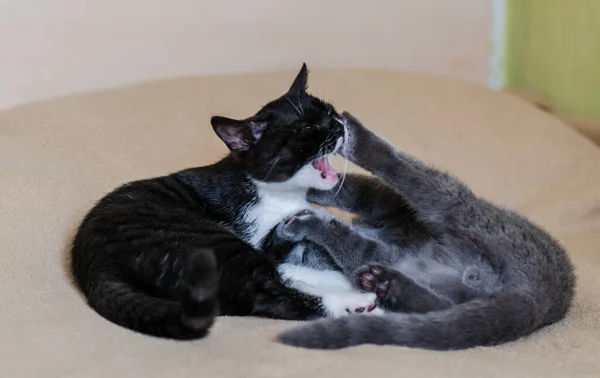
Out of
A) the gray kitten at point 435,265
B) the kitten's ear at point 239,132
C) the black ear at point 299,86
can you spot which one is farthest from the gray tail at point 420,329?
the black ear at point 299,86

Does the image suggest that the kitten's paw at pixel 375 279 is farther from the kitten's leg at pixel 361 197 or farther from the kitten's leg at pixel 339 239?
the kitten's leg at pixel 361 197

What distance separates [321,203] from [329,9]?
1.19 m

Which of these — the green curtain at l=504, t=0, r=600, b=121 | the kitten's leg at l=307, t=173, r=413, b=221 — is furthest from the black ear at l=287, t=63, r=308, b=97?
the green curtain at l=504, t=0, r=600, b=121

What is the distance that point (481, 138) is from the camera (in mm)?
2453

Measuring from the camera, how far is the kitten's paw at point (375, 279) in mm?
1440

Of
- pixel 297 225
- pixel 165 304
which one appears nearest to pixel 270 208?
pixel 297 225

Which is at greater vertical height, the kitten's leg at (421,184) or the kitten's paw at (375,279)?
the kitten's leg at (421,184)

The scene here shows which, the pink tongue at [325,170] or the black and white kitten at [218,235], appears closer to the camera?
the black and white kitten at [218,235]

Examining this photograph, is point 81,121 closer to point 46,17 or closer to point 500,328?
point 46,17

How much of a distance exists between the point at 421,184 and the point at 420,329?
1.12 feet

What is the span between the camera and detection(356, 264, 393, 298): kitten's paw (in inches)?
56.7

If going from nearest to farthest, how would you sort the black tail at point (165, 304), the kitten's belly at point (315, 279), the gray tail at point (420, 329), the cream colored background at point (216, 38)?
1. the black tail at point (165, 304)
2. the gray tail at point (420, 329)
3. the kitten's belly at point (315, 279)
4. the cream colored background at point (216, 38)

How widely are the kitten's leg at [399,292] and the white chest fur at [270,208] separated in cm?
36

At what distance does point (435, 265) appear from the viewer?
4.98ft
